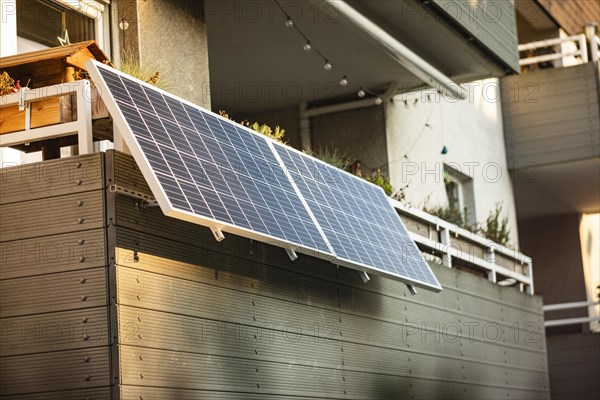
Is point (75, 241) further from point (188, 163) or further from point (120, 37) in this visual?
point (120, 37)

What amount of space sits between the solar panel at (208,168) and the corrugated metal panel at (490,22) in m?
5.45

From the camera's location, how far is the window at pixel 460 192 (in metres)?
18.8

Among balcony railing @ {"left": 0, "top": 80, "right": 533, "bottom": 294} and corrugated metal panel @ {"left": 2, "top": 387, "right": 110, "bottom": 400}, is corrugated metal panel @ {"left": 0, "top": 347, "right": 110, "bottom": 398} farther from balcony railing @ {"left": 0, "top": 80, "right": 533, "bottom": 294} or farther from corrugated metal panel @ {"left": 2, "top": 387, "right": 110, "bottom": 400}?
balcony railing @ {"left": 0, "top": 80, "right": 533, "bottom": 294}

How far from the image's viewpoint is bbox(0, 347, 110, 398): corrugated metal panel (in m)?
7.16

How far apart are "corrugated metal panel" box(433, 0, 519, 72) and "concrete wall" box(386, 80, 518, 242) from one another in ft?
4.25

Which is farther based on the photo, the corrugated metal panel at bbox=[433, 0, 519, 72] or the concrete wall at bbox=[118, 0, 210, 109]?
the corrugated metal panel at bbox=[433, 0, 519, 72]

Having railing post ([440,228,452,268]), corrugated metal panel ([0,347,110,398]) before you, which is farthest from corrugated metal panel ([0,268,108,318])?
railing post ([440,228,452,268])

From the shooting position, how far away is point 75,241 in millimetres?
7465

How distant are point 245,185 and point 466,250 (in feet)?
22.3

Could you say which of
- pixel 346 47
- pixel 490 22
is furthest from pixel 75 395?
pixel 490 22

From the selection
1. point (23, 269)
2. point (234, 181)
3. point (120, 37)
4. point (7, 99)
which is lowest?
point (23, 269)

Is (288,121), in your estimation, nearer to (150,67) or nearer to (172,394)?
(150,67)

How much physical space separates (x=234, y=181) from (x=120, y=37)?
9.38ft

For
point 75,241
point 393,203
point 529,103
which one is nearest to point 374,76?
point 393,203
